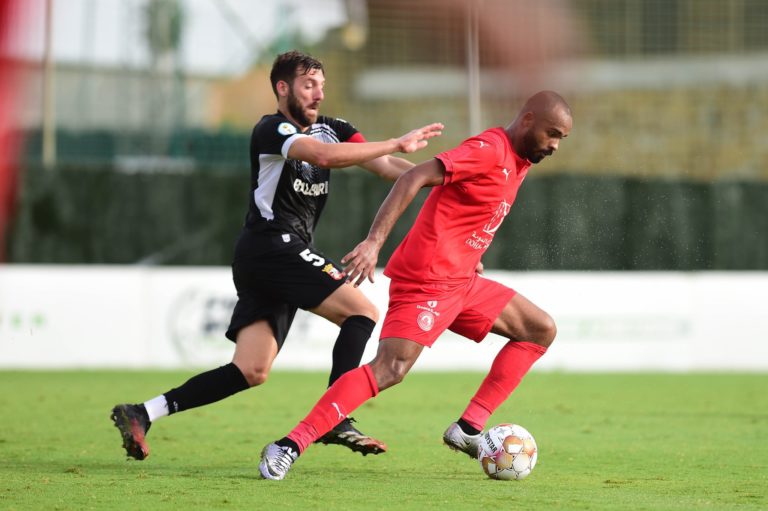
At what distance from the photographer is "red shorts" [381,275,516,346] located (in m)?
6.32

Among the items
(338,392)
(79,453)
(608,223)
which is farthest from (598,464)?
(608,223)

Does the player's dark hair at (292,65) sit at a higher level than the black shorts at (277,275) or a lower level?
higher

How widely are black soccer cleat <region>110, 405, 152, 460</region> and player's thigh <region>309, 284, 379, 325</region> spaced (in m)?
1.10

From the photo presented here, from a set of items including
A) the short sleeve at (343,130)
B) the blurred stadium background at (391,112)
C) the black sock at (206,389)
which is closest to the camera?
the black sock at (206,389)

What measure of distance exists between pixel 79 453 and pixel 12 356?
25.3 ft

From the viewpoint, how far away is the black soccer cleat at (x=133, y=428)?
21.8ft

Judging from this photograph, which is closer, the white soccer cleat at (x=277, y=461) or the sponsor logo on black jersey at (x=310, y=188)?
the white soccer cleat at (x=277, y=461)

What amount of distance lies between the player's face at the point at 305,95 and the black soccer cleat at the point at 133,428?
1833 millimetres

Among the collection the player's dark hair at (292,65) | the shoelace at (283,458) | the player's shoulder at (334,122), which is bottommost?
the shoelace at (283,458)

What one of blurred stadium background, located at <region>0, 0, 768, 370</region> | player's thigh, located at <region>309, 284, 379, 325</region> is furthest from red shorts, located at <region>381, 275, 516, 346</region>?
blurred stadium background, located at <region>0, 0, 768, 370</region>

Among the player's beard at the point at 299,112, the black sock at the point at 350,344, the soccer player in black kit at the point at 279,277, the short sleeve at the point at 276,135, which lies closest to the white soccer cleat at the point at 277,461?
the soccer player in black kit at the point at 279,277

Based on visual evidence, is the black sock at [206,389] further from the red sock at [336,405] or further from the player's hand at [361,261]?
the player's hand at [361,261]

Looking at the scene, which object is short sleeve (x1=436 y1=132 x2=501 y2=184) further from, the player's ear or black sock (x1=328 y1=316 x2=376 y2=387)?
black sock (x1=328 y1=316 x2=376 y2=387)

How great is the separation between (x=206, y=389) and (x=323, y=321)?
27.0 feet
